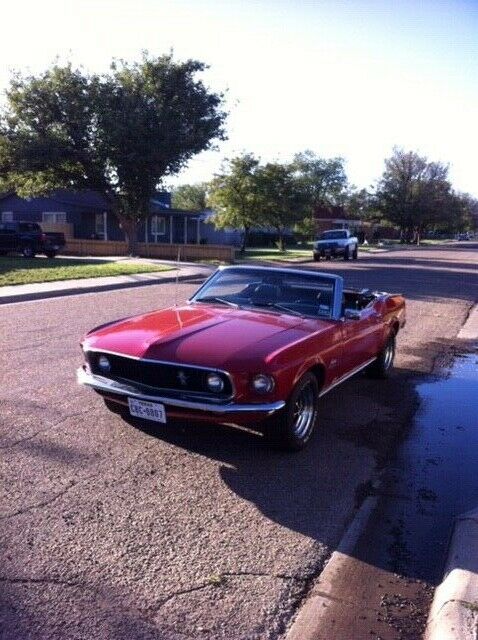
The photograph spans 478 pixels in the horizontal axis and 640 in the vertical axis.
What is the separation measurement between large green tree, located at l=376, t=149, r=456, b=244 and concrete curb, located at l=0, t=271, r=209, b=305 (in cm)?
7383

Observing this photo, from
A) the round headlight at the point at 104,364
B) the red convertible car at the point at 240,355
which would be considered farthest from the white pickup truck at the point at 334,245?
the round headlight at the point at 104,364

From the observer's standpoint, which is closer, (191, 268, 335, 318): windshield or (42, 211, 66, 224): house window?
(191, 268, 335, 318): windshield

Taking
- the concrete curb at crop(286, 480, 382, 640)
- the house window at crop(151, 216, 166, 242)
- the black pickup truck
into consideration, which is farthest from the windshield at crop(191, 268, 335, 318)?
the house window at crop(151, 216, 166, 242)

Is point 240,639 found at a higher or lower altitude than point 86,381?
lower

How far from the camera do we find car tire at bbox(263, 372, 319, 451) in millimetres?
4660

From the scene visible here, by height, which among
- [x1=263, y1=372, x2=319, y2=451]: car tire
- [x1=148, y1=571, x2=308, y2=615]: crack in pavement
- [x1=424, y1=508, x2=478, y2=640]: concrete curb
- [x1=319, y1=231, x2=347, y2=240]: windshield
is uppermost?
[x1=319, y1=231, x2=347, y2=240]: windshield

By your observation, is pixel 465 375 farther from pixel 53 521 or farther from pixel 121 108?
pixel 121 108

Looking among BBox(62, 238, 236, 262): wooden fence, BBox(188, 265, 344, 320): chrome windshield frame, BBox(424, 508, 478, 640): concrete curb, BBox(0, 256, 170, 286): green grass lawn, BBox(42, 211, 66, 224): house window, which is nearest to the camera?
BBox(424, 508, 478, 640): concrete curb

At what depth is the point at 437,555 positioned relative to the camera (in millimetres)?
3596

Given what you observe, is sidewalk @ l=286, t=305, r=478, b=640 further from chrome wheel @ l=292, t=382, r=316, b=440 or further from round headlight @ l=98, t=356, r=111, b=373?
round headlight @ l=98, t=356, r=111, b=373

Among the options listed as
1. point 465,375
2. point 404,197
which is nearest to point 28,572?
point 465,375

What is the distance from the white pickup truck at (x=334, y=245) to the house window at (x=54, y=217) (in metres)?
17.3

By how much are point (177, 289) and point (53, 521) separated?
46.0 ft

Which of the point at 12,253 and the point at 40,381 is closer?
the point at 40,381
